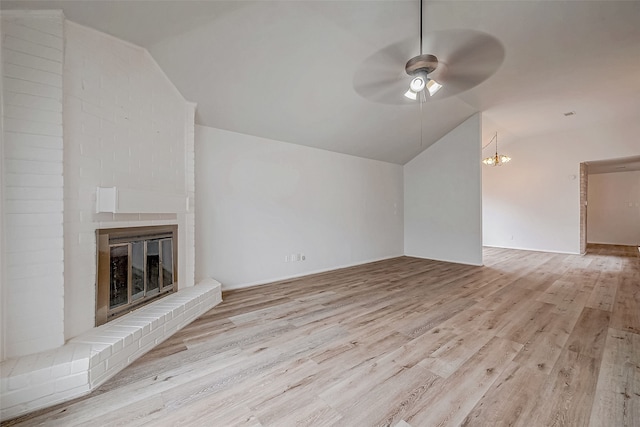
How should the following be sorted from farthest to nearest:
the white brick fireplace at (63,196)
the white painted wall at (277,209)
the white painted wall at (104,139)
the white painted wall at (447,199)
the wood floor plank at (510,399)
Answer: the white painted wall at (447,199)
the white painted wall at (277,209)
the white painted wall at (104,139)
the white brick fireplace at (63,196)
the wood floor plank at (510,399)

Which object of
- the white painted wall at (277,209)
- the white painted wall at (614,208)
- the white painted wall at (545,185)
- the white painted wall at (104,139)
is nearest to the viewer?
the white painted wall at (104,139)

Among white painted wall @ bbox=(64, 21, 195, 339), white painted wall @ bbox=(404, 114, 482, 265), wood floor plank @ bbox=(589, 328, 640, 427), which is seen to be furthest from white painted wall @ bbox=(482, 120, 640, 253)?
white painted wall @ bbox=(64, 21, 195, 339)

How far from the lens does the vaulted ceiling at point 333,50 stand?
2.21m

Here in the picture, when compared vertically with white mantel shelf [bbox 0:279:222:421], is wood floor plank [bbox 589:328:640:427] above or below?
below

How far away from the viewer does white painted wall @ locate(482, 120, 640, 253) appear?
19.0 ft

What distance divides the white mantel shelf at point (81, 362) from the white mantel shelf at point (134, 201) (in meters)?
0.93

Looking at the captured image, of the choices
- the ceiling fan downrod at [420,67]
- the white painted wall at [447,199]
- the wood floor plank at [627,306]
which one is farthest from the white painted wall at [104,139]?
the white painted wall at [447,199]

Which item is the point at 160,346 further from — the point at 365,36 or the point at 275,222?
the point at 365,36

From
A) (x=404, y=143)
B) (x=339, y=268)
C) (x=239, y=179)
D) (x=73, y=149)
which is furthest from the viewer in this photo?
(x=404, y=143)

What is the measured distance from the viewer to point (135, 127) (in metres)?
2.36

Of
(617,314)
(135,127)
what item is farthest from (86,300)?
(617,314)

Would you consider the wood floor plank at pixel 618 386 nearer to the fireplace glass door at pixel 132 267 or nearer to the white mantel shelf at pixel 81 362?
the white mantel shelf at pixel 81 362

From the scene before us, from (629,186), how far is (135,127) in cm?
1273

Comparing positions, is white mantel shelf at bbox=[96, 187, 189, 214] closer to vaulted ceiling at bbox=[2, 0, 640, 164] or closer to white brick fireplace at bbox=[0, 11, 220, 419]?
white brick fireplace at bbox=[0, 11, 220, 419]
